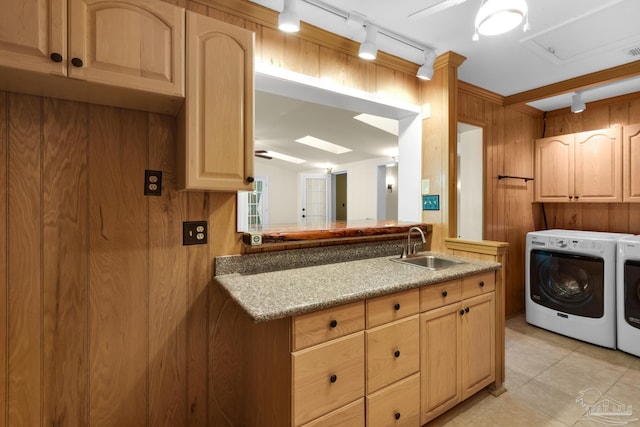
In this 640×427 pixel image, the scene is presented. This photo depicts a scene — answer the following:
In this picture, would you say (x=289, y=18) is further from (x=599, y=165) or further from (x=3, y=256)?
A: (x=599, y=165)

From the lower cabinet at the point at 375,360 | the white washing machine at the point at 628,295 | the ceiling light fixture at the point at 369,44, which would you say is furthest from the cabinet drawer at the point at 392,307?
the white washing machine at the point at 628,295

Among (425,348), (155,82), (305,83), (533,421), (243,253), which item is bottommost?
(533,421)

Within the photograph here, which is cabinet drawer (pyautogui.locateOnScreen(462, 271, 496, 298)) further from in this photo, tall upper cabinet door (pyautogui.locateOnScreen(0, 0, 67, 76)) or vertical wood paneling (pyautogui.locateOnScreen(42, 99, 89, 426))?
tall upper cabinet door (pyautogui.locateOnScreen(0, 0, 67, 76))

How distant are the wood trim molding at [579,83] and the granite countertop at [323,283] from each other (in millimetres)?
2037

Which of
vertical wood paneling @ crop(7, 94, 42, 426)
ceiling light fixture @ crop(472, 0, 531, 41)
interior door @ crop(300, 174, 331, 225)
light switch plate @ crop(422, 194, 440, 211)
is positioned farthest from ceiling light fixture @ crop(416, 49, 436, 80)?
interior door @ crop(300, 174, 331, 225)

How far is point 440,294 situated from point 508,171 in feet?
7.61

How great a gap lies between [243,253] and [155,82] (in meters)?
0.94

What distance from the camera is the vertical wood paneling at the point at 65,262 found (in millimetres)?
1321

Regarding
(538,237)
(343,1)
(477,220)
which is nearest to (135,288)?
(343,1)

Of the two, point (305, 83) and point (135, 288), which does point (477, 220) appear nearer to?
point (305, 83)

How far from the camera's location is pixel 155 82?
48.9 inches

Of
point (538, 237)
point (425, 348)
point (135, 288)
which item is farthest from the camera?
point (538, 237)

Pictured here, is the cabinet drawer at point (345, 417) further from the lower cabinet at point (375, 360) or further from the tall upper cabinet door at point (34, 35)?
the tall upper cabinet door at point (34, 35)

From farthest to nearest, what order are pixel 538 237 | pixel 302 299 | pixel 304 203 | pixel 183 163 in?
pixel 304 203, pixel 538 237, pixel 183 163, pixel 302 299
